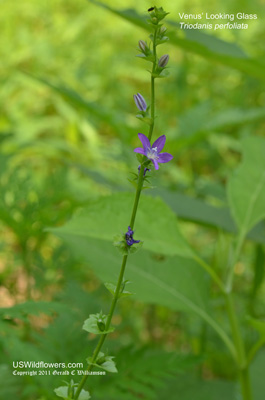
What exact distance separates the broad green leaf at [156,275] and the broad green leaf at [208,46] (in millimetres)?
396

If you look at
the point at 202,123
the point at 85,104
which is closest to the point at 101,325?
the point at 85,104

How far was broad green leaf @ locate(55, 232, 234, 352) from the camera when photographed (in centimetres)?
89

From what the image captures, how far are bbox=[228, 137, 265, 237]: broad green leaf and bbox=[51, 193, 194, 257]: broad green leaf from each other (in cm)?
14

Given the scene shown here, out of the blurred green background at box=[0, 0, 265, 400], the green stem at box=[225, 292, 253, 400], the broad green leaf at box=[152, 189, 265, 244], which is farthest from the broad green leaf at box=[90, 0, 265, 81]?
the green stem at box=[225, 292, 253, 400]

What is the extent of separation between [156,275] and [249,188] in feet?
0.76

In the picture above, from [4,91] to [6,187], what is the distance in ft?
5.20

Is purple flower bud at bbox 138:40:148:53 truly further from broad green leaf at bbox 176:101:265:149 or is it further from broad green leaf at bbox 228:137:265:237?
broad green leaf at bbox 176:101:265:149

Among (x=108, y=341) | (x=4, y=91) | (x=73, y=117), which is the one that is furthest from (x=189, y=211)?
(x=4, y=91)

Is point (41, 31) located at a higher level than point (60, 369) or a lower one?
higher

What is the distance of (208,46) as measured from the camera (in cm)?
97

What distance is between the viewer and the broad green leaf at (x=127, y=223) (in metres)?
0.78

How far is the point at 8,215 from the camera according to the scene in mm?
1219

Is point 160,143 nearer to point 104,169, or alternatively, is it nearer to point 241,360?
point 241,360

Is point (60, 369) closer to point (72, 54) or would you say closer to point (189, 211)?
point (189, 211)
